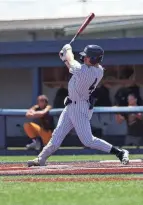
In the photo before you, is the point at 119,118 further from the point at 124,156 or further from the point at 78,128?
the point at 78,128

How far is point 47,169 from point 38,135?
5334 mm

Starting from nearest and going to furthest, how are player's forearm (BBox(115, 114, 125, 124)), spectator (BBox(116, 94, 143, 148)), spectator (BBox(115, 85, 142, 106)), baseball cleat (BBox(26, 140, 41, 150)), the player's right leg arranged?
1. the player's right leg
2. spectator (BBox(116, 94, 143, 148))
3. baseball cleat (BBox(26, 140, 41, 150))
4. player's forearm (BBox(115, 114, 125, 124))
5. spectator (BBox(115, 85, 142, 106))

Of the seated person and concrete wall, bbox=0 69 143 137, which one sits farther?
concrete wall, bbox=0 69 143 137

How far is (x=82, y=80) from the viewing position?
958 cm

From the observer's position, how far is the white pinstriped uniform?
31.4 ft

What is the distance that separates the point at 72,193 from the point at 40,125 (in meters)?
8.17

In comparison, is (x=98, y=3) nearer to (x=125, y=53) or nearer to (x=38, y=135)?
(x=125, y=53)

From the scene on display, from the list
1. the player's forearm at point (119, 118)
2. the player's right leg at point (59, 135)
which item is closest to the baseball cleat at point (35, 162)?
the player's right leg at point (59, 135)

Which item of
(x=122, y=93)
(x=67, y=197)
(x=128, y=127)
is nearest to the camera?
(x=67, y=197)

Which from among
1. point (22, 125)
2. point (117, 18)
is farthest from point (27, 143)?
point (117, 18)

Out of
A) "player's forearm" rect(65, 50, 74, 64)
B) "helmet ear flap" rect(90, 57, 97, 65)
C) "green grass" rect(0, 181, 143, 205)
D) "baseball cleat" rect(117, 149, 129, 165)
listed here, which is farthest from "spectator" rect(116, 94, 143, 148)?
"green grass" rect(0, 181, 143, 205)

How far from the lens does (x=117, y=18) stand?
1794 centimetres

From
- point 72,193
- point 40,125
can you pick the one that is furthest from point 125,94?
point 72,193

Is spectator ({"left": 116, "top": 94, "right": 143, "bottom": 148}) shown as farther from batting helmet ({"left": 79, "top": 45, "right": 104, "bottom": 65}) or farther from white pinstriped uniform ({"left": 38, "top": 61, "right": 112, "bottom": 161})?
batting helmet ({"left": 79, "top": 45, "right": 104, "bottom": 65})
